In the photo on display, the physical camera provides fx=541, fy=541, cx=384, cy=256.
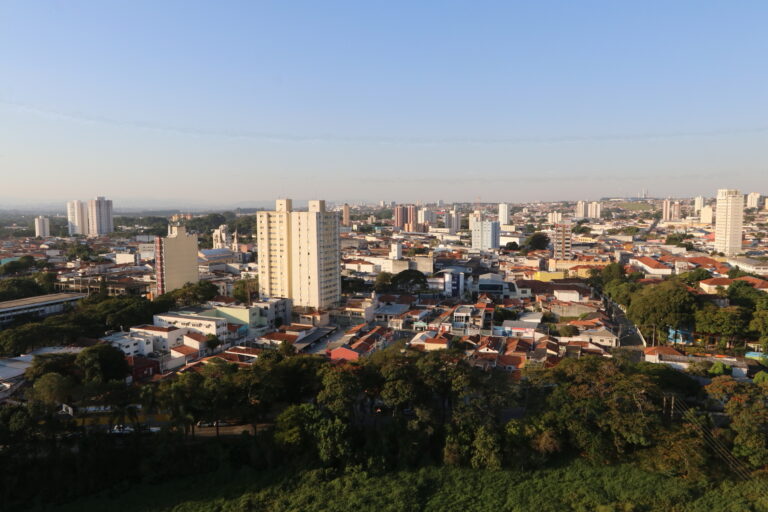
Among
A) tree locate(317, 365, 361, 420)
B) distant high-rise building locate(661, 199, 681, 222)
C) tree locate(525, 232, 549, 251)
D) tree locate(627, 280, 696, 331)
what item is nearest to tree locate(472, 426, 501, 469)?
tree locate(317, 365, 361, 420)

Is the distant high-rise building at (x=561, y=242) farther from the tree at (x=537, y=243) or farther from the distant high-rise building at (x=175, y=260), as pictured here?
the distant high-rise building at (x=175, y=260)

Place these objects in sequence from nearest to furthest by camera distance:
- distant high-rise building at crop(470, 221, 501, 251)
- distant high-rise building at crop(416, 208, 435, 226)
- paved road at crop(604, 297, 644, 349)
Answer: paved road at crop(604, 297, 644, 349) → distant high-rise building at crop(470, 221, 501, 251) → distant high-rise building at crop(416, 208, 435, 226)

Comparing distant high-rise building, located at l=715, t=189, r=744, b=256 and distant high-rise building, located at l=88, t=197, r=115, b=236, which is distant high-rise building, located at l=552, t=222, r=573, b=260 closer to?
distant high-rise building, located at l=715, t=189, r=744, b=256

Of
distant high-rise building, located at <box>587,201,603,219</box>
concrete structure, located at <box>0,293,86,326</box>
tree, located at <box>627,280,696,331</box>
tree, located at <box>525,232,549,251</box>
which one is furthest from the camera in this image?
distant high-rise building, located at <box>587,201,603,219</box>

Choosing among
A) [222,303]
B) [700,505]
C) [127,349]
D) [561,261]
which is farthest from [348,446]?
[561,261]

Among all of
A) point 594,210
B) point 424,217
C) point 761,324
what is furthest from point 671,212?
point 761,324
